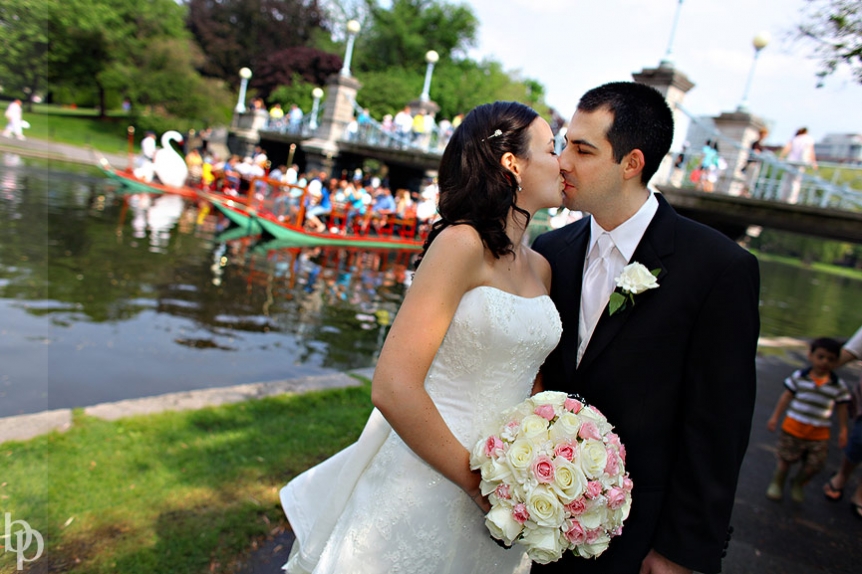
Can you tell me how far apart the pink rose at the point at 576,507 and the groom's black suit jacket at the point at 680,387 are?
1.51 feet

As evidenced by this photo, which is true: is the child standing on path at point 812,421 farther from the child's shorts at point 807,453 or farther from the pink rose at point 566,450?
the pink rose at point 566,450

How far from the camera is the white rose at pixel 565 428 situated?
76.4 inches

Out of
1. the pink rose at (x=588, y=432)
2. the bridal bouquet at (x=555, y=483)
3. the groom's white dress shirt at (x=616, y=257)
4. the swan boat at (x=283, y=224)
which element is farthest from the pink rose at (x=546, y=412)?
the swan boat at (x=283, y=224)

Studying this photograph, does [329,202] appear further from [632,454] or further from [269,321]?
[632,454]

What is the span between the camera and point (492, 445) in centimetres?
201

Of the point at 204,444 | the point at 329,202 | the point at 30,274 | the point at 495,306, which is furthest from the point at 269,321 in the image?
the point at 329,202

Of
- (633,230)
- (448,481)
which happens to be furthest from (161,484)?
(633,230)

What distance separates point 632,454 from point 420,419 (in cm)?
88

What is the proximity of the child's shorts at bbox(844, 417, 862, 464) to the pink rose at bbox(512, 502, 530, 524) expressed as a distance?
4762 millimetres

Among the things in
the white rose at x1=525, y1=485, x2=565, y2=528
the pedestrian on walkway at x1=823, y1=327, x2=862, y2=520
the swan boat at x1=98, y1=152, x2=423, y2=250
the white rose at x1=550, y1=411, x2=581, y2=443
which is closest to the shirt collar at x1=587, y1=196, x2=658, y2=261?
the white rose at x1=550, y1=411, x2=581, y2=443

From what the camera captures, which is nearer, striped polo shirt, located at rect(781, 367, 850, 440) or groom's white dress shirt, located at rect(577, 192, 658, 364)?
groom's white dress shirt, located at rect(577, 192, 658, 364)

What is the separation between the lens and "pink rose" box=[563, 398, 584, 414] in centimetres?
204

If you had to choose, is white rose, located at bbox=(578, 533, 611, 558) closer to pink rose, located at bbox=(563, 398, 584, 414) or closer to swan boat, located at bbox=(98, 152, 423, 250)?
pink rose, located at bbox=(563, 398, 584, 414)

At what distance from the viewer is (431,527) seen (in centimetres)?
218
